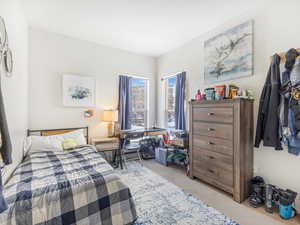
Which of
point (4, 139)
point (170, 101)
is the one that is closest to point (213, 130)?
point (170, 101)

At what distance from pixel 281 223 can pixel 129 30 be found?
354 cm

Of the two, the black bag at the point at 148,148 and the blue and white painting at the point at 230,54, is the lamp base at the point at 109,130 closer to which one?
the black bag at the point at 148,148

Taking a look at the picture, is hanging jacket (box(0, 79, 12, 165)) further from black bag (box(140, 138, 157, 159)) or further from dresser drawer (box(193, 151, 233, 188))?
black bag (box(140, 138, 157, 159))

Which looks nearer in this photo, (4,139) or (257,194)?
(4,139)

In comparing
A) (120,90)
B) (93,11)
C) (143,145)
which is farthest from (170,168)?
(93,11)

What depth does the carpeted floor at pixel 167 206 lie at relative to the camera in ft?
5.62

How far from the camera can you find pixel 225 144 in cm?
218

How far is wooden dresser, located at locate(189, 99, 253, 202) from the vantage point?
6.68 ft

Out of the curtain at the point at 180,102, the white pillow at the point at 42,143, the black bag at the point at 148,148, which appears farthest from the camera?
the black bag at the point at 148,148

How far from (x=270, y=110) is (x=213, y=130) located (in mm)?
739

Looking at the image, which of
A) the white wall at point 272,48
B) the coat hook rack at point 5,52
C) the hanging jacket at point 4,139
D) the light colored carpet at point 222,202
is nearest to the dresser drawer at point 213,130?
the white wall at point 272,48

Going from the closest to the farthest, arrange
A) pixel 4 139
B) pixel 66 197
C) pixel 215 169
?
pixel 4 139 < pixel 66 197 < pixel 215 169

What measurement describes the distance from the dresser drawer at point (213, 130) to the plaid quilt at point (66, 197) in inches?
58.3

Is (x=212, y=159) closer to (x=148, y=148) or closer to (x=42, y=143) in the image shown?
(x=148, y=148)
